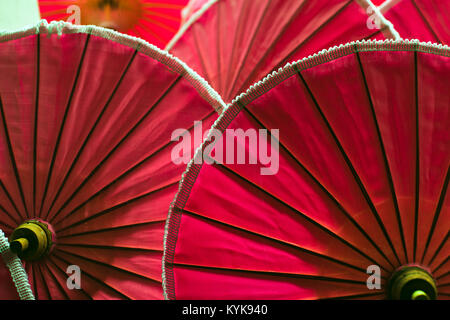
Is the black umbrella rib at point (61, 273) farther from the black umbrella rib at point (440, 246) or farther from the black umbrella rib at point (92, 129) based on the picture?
the black umbrella rib at point (440, 246)

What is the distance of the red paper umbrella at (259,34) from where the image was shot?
66.8 inches

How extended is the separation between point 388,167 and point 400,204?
10cm

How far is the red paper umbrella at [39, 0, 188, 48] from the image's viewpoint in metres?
2.40

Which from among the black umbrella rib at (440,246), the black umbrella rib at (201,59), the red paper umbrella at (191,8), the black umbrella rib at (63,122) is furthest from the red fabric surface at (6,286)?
the red paper umbrella at (191,8)

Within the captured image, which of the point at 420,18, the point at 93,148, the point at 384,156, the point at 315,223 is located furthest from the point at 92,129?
the point at 420,18

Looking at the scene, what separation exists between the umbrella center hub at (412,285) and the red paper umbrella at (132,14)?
6.53 ft

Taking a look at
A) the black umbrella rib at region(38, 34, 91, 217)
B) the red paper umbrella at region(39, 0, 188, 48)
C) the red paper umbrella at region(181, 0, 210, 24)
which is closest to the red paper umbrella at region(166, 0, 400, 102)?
the red paper umbrella at region(181, 0, 210, 24)

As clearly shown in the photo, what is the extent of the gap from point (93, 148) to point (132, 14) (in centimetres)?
135

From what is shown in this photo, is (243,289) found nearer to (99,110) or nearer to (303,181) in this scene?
(303,181)

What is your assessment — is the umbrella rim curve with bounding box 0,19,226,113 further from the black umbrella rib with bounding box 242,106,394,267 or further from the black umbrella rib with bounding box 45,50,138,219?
the black umbrella rib with bounding box 242,106,394,267

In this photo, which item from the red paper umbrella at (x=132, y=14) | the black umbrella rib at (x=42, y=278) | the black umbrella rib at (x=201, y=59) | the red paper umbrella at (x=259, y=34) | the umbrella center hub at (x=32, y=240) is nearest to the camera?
the umbrella center hub at (x=32, y=240)

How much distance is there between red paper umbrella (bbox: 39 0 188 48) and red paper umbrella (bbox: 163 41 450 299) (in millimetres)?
1556

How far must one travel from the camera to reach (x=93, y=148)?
147cm
